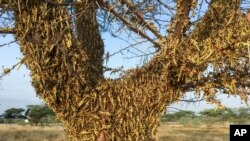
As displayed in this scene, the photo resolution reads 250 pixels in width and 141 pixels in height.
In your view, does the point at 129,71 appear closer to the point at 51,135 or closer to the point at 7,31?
the point at 7,31

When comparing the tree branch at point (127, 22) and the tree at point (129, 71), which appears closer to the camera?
the tree at point (129, 71)

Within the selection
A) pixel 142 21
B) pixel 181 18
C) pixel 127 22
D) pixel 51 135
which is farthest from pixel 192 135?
pixel 181 18

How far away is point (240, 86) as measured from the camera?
337 cm

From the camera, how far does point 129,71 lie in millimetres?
3449

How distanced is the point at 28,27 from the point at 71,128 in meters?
0.76

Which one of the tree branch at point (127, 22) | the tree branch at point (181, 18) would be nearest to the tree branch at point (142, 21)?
the tree branch at point (127, 22)

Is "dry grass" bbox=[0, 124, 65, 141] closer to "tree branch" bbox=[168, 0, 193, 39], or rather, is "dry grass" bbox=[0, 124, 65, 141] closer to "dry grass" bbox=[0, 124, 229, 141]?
"dry grass" bbox=[0, 124, 229, 141]

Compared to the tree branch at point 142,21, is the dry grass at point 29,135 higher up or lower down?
lower down

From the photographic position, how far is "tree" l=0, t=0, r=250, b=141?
3025mm

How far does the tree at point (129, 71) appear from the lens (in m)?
3.03

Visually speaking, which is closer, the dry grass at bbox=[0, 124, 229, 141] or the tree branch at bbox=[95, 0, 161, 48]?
the tree branch at bbox=[95, 0, 161, 48]

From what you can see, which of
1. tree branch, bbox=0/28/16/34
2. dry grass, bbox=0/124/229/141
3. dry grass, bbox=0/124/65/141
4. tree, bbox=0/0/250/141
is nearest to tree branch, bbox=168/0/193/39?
tree, bbox=0/0/250/141

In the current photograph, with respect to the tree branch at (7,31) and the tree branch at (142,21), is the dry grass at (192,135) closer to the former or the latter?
the tree branch at (142,21)

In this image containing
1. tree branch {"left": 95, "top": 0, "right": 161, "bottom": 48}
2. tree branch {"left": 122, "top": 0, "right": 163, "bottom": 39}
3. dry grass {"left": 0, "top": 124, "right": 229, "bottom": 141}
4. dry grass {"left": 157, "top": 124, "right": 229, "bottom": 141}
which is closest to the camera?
tree branch {"left": 95, "top": 0, "right": 161, "bottom": 48}
